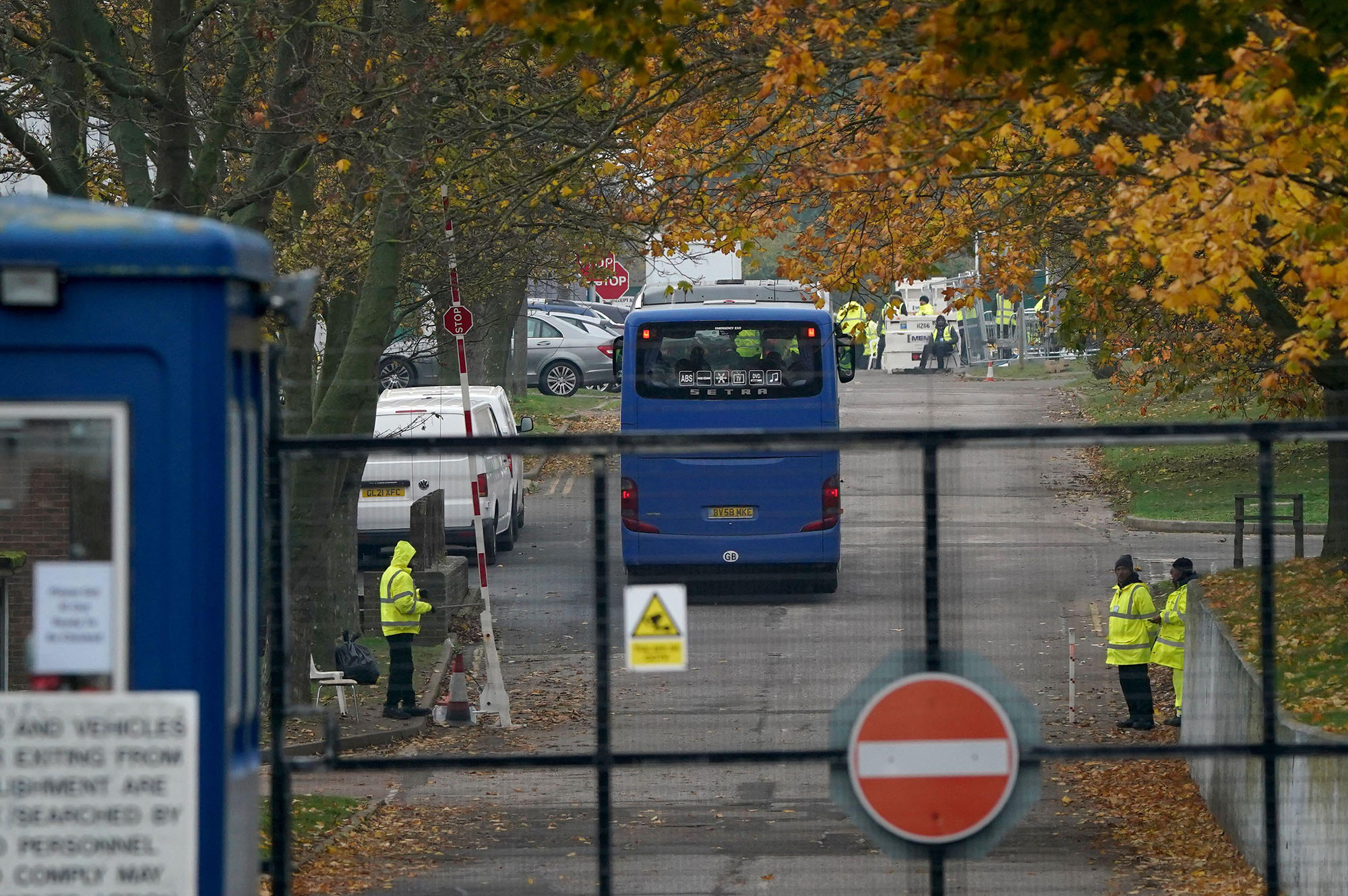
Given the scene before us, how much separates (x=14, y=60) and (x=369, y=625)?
7.34 m

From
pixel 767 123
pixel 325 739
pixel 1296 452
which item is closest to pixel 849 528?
pixel 325 739

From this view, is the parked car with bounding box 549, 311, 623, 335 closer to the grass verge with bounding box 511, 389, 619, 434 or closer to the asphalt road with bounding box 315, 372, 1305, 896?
the grass verge with bounding box 511, 389, 619, 434

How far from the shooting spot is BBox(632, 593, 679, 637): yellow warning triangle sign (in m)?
5.59

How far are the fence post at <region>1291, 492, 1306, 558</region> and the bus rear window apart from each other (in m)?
9.11

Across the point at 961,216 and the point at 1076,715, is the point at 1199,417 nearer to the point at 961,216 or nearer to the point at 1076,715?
the point at 961,216

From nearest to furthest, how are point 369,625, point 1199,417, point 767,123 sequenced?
point 369,625 < point 767,123 < point 1199,417

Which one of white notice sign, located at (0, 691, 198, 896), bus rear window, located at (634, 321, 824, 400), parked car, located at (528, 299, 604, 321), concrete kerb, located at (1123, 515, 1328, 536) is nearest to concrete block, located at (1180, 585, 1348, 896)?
white notice sign, located at (0, 691, 198, 896)

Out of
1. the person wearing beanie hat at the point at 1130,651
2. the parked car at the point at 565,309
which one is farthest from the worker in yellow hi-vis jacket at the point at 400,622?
the parked car at the point at 565,309

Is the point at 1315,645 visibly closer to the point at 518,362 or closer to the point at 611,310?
the point at 518,362

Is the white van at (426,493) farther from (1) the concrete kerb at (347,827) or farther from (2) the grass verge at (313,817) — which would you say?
(2) the grass verge at (313,817)

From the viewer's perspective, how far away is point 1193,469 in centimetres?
1775

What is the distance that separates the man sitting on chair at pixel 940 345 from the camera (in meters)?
52.5

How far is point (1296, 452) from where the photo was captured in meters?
7.05

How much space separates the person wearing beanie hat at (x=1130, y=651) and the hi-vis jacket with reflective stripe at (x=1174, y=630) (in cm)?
467
